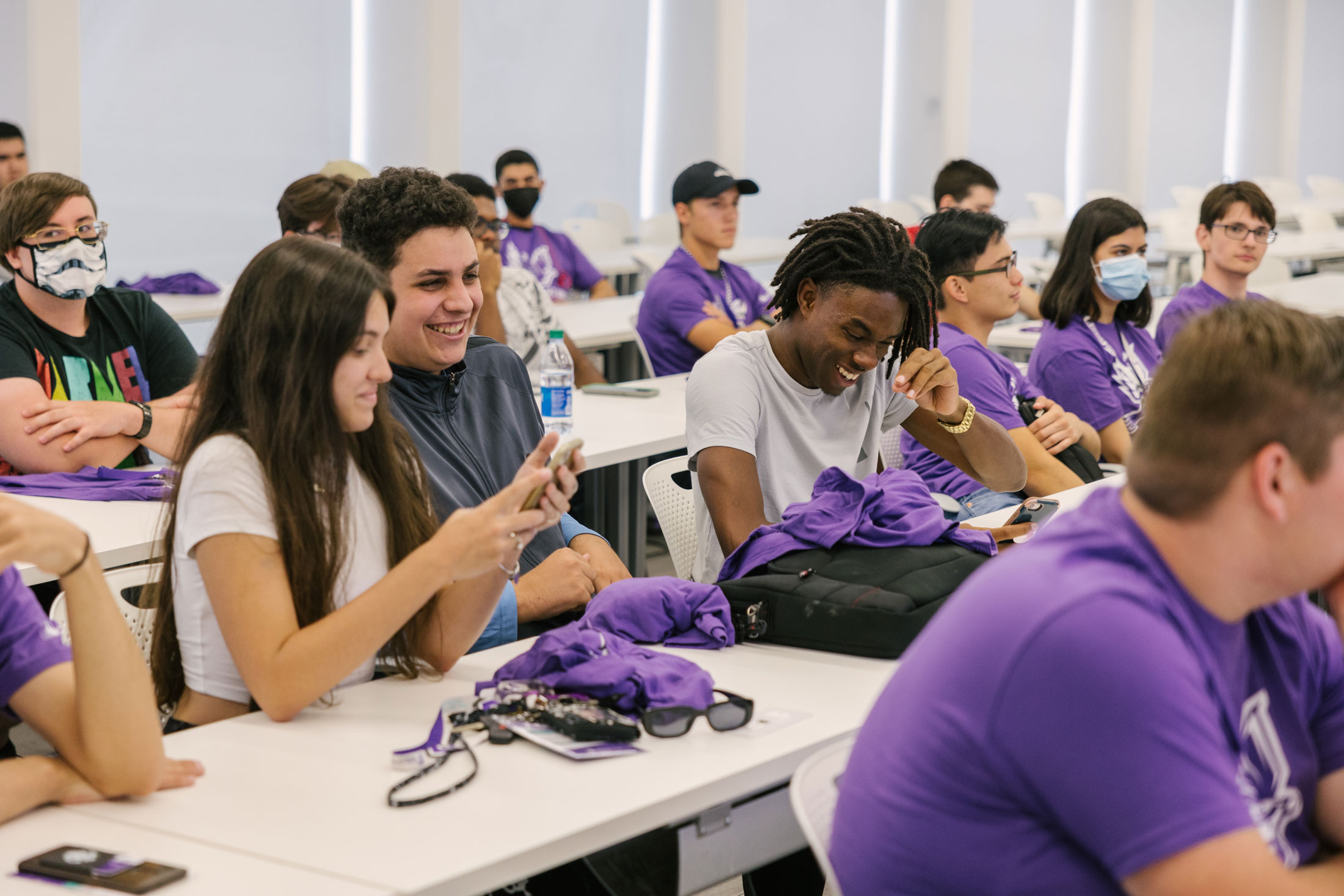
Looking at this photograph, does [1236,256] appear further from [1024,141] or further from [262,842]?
[1024,141]

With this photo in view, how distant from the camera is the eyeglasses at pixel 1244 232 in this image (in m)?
4.93

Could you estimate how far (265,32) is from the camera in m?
7.72

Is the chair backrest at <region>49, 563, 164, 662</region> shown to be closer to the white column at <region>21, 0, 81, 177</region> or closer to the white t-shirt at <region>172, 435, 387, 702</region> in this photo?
the white t-shirt at <region>172, 435, 387, 702</region>

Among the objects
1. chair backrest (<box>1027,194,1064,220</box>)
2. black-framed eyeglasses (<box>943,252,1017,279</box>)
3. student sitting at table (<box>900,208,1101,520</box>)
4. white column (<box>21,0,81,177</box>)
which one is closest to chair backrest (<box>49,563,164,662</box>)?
student sitting at table (<box>900,208,1101,520</box>)

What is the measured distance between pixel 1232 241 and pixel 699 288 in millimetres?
1997

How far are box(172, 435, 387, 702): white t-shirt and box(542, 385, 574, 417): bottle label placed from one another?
72.4 inches

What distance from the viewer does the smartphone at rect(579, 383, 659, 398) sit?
4.35 metres

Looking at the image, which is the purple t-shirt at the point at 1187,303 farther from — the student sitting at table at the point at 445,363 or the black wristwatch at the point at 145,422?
the black wristwatch at the point at 145,422

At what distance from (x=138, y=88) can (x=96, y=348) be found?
4.52 m

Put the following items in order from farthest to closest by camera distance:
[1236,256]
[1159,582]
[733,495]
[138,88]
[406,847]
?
[138,88], [1236,256], [733,495], [406,847], [1159,582]

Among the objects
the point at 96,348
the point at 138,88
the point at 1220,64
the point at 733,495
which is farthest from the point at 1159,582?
the point at 1220,64

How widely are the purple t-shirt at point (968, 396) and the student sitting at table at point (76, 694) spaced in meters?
2.22

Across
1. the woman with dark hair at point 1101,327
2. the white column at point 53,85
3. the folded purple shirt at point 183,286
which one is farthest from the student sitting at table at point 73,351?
the white column at point 53,85

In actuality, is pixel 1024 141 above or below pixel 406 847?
above
